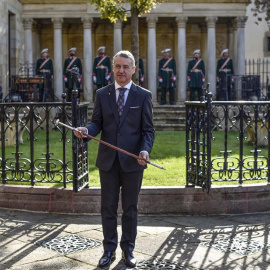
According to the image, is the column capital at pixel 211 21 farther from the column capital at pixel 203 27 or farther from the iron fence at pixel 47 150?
the iron fence at pixel 47 150

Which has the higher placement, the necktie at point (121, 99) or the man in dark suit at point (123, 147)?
the necktie at point (121, 99)

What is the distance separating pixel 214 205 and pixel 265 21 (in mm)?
27761

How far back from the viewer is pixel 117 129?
5414mm

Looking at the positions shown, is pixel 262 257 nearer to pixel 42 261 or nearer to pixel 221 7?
pixel 42 261

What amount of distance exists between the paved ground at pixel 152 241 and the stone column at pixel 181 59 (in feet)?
56.1

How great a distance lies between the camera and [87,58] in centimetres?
2428

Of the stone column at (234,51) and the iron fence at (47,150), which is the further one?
the stone column at (234,51)

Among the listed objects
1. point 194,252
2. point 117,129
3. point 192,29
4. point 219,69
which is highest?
point 192,29

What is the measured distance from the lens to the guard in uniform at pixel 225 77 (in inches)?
906

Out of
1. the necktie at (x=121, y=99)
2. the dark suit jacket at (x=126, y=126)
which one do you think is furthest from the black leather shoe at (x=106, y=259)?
the necktie at (x=121, y=99)

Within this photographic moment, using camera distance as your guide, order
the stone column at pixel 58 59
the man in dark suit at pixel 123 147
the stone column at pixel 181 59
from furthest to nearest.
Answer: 1. the stone column at pixel 181 59
2. the stone column at pixel 58 59
3. the man in dark suit at pixel 123 147

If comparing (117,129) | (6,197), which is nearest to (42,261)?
(117,129)

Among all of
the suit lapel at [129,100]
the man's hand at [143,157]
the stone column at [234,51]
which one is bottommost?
the man's hand at [143,157]

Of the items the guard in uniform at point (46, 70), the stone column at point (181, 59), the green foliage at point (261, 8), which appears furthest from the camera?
the green foliage at point (261, 8)
